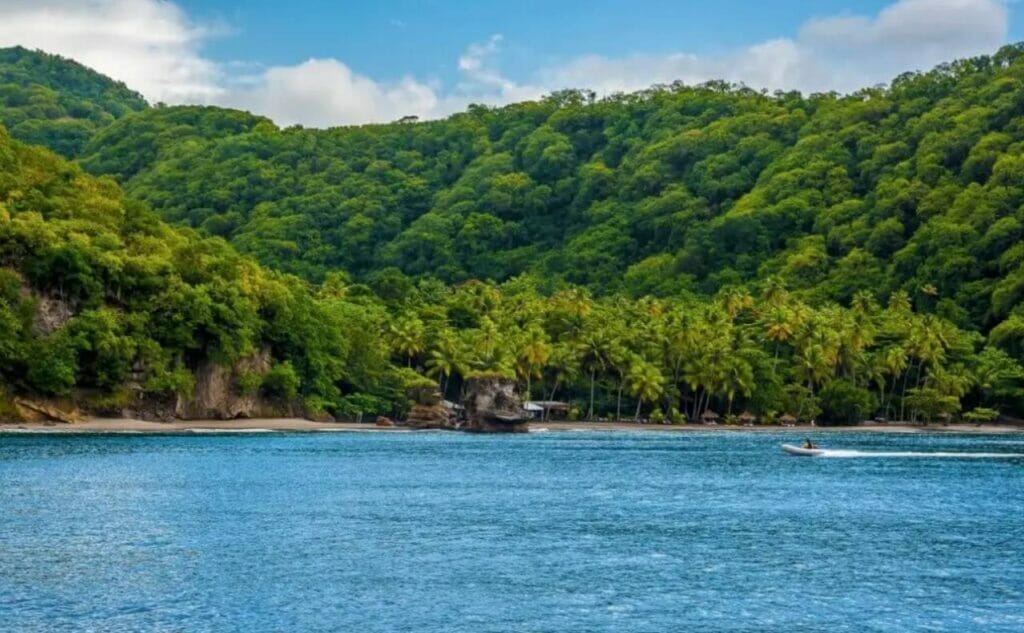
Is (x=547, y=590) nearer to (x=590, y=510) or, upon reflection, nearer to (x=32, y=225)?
(x=590, y=510)

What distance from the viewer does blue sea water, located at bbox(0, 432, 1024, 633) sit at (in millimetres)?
33594

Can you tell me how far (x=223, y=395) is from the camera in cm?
11831

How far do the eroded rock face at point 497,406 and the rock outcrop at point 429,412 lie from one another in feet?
17.2

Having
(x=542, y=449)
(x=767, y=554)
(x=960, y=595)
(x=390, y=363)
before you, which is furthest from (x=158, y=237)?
(x=960, y=595)

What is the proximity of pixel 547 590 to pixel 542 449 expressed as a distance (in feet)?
209

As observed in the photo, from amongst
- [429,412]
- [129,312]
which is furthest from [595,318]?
[129,312]

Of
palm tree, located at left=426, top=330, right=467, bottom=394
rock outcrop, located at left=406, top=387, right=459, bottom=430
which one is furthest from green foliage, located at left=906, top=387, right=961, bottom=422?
rock outcrop, located at left=406, top=387, right=459, bottom=430

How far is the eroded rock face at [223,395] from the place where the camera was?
11569 centimetres

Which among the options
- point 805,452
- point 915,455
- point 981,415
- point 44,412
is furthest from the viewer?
point 981,415

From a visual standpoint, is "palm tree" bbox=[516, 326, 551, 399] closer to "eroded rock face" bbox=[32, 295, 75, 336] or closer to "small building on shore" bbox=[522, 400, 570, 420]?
"small building on shore" bbox=[522, 400, 570, 420]

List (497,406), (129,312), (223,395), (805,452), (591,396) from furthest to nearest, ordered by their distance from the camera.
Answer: (591,396) < (497,406) < (223,395) < (129,312) < (805,452)

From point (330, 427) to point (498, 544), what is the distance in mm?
78845

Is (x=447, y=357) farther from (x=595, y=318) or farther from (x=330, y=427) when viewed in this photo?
(x=595, y=318)

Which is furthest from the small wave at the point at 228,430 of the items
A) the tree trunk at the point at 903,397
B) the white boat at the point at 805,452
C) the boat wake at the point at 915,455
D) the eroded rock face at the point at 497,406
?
the tree trunk at the point at 903,397
